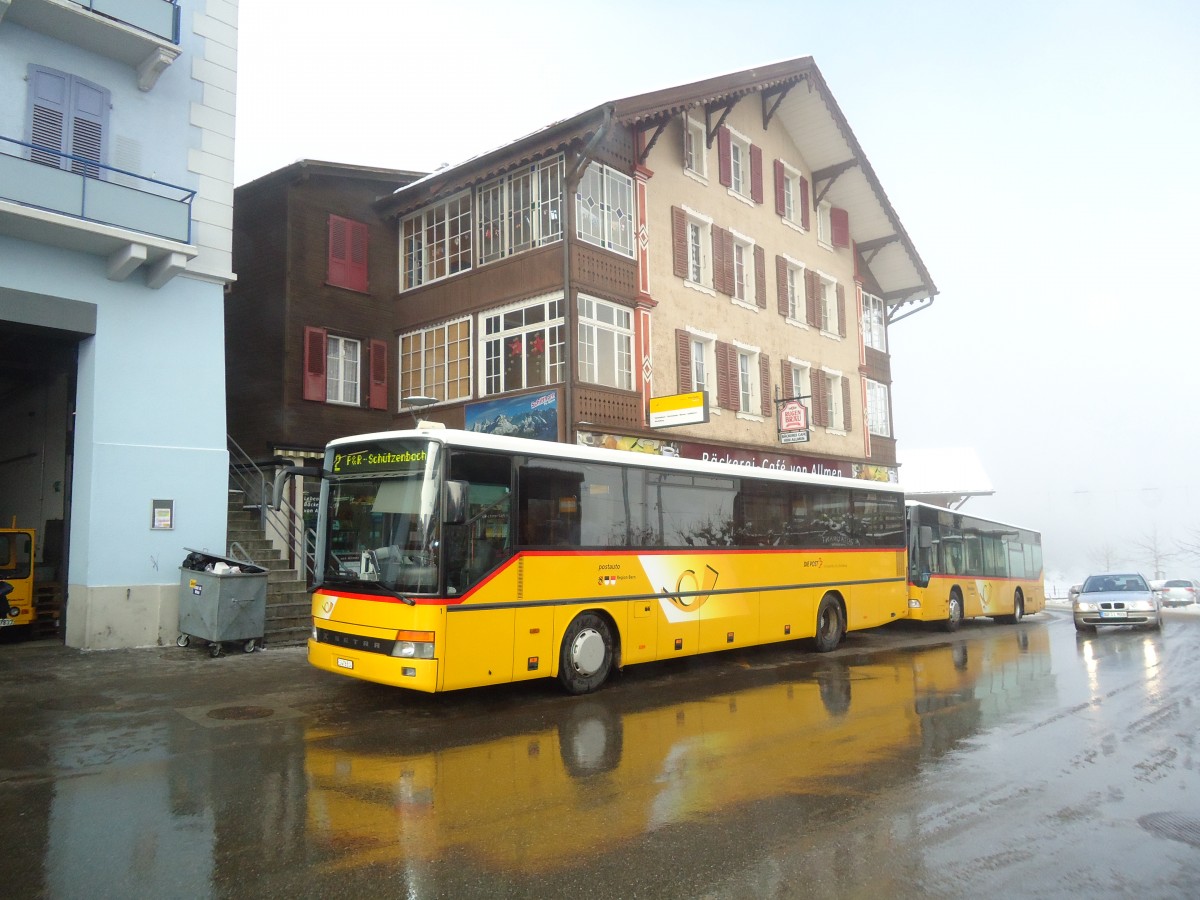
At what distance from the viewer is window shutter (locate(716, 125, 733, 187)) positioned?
2391 centimetres

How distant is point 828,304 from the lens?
28875 millimetres

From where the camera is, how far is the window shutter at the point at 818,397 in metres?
26.8

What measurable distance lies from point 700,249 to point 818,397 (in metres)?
6.94

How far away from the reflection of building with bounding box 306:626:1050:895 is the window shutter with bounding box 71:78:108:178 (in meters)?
10.5

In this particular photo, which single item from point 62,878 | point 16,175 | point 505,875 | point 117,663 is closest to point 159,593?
point 117,663

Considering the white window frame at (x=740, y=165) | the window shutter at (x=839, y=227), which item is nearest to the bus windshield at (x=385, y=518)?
the white window frame at (x=740, y=165)

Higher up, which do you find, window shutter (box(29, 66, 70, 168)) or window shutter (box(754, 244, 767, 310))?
window shutter (box(754, 244, 767, 310))

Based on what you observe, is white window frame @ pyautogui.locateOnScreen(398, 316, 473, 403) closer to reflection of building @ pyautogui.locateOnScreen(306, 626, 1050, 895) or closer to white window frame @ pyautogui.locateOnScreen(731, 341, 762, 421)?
white window frame @ pyautogui.locateOnScreen(731, 341, 762, 421)

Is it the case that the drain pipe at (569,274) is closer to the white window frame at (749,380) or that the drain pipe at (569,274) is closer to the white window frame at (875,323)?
the white window frame at (749,380)

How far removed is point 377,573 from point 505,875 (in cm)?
486

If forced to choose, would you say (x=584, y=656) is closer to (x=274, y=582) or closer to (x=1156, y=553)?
(x=274, y=582)

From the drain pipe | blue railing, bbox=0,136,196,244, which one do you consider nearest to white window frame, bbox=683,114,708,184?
the drain pipe

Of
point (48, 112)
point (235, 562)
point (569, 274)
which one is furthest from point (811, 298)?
point (48, 112)

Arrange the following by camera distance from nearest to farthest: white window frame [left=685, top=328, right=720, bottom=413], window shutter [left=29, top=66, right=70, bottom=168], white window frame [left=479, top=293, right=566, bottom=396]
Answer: window shutter [left=29, top=66, right=70, bottom=168], white window frame [left=479, top=293, right=566, bottom=396], white window frame [left=685, top=328, right=720, bottom=413]
